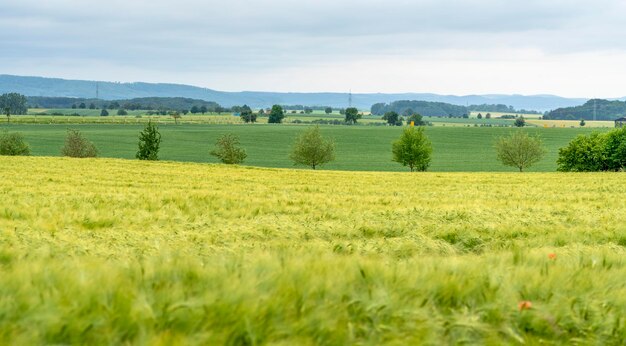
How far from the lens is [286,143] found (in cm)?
13988

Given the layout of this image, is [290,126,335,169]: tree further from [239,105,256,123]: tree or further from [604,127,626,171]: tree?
[239,105,256,123]: tree

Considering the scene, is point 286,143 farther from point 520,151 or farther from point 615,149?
point 615,149

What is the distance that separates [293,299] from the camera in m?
3.73

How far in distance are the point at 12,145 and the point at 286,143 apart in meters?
61.0

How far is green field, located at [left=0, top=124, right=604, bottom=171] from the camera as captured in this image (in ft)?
363

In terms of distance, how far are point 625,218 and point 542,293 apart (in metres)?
10.2

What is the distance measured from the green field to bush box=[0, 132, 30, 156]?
1324 centimetres

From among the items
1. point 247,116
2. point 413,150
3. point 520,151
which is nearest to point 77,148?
point 413,150

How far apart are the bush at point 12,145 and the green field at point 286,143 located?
1324cm

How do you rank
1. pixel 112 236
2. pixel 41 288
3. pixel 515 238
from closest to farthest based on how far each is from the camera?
1. pixel 41 288
2. pixel 112 236
3. pixel 515 238

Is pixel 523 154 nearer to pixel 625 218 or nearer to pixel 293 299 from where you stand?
pixel 625 218

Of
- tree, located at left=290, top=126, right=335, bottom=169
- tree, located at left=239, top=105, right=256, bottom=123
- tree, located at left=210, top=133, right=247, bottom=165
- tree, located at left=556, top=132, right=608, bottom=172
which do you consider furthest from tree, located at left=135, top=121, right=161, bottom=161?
tree, located at left=239, top=105, right=256, bottom=123

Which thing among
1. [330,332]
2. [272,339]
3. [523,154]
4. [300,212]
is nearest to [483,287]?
[330,332]

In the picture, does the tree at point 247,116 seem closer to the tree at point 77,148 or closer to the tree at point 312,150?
the tree at point 77,148
